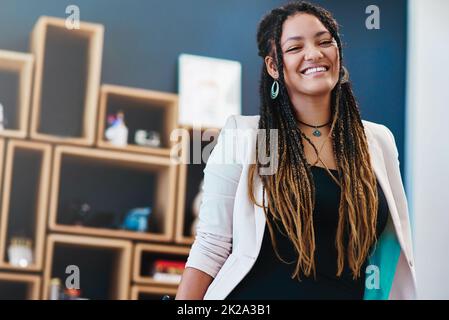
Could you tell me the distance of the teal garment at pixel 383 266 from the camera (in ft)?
4.31

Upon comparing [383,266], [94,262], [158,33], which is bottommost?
[94,262]

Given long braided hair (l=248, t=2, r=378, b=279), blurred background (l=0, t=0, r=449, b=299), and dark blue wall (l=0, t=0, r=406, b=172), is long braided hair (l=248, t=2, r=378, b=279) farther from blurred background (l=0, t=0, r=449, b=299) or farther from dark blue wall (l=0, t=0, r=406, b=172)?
dark blue wall (l=0, t=0, r=406, b=172)

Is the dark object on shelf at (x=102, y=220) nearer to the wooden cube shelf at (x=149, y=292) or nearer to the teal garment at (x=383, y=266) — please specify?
the wooden cube shelf at (x=149, y=292)

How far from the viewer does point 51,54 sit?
125 inches

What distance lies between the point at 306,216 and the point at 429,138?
1.79m

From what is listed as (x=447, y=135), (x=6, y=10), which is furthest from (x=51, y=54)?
(x=447, y=135)

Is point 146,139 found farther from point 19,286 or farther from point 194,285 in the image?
point 194,285

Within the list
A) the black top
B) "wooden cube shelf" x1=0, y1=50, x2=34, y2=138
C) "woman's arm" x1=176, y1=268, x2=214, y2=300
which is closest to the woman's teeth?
the black top

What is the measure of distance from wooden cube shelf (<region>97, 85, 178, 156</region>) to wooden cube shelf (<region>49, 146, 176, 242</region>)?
0.18ft

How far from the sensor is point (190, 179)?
3377 mm
